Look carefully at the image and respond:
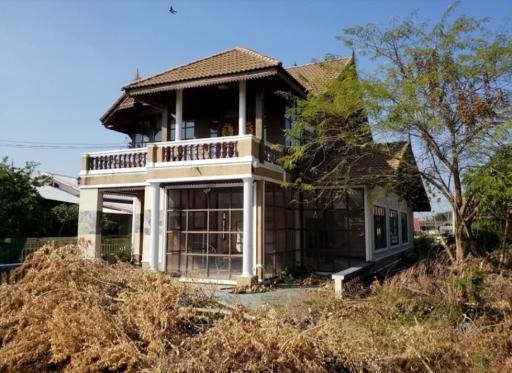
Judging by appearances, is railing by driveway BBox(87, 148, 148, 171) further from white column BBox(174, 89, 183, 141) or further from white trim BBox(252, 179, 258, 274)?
white trim BBox(252, 179, 258, 274)

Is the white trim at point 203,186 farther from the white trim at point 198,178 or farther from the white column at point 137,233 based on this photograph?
the white column at point 137,233

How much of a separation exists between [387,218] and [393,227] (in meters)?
2.07

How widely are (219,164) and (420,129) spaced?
5851 mm

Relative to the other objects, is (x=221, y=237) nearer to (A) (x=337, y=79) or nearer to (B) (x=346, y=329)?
(A) (x=337, y=79)

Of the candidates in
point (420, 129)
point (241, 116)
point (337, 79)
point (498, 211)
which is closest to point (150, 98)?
point (241, 116)

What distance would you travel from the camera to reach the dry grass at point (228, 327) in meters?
4.75

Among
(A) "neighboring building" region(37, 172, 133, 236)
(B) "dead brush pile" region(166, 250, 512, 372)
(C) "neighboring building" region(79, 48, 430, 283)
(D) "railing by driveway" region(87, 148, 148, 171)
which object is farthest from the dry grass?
(A) "neighboring building" region(37, 172, 133, 236)

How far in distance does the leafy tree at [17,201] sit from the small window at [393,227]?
1664cm

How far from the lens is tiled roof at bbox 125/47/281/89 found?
41.9 feet

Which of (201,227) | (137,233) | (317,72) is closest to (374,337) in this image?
(201,227)

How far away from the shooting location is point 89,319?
5.41m

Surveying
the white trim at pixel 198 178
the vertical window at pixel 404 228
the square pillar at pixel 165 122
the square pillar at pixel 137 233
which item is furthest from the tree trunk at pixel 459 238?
the vertical window at pixel 404 228

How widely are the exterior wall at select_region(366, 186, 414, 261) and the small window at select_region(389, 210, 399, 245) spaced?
237 mm

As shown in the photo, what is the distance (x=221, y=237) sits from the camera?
555 inches
